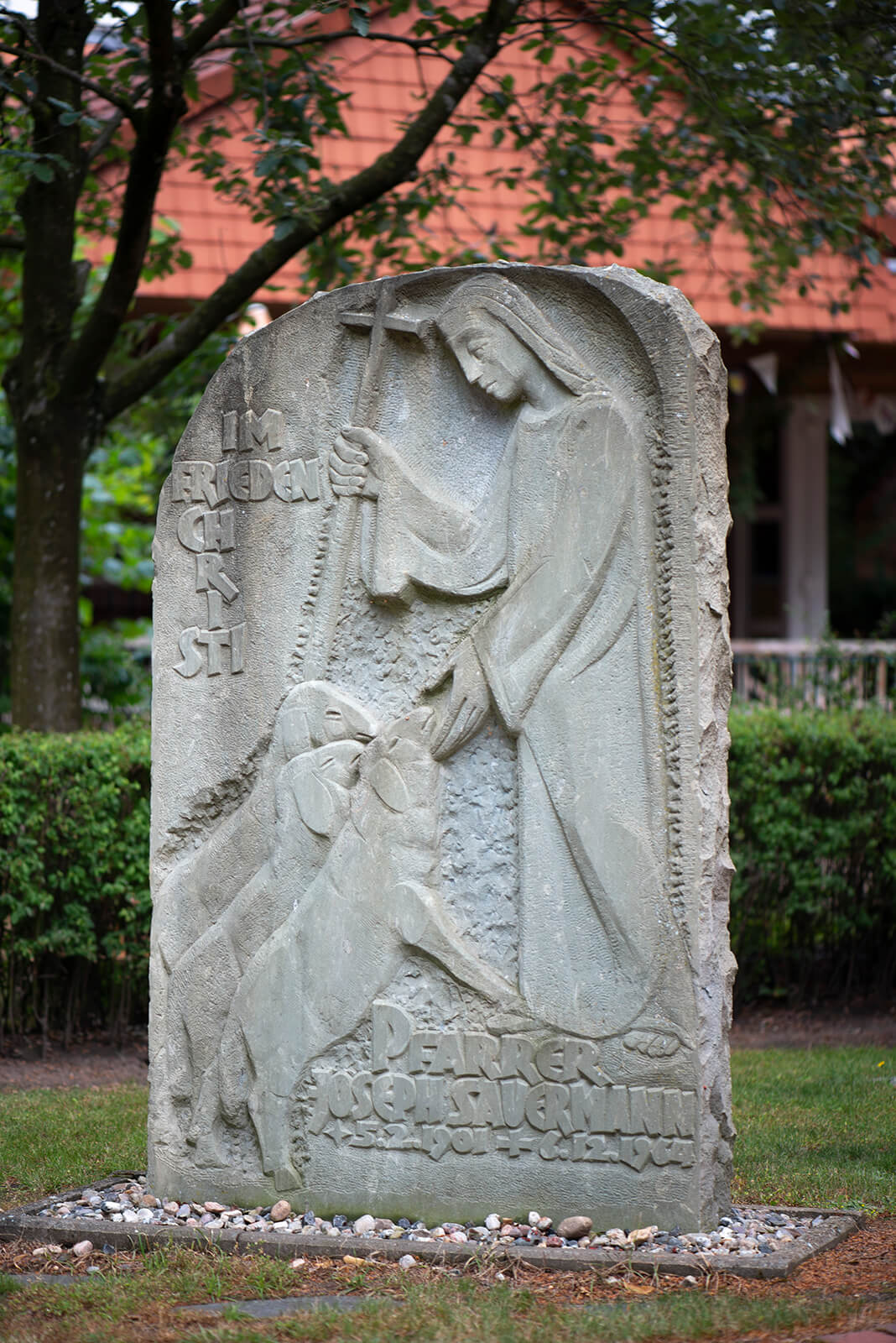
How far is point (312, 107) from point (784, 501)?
6766mm

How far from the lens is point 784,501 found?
14.4 metres

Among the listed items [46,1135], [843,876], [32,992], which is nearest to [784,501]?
[843,876]

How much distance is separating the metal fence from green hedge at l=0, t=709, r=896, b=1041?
106 cm

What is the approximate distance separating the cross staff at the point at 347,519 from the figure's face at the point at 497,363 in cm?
22

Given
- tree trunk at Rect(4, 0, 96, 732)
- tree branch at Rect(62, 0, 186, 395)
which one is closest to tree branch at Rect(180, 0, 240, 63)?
tree branch at Rect(62, 0, 186, 395)

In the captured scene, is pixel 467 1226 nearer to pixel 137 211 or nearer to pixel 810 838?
pixel 810 838

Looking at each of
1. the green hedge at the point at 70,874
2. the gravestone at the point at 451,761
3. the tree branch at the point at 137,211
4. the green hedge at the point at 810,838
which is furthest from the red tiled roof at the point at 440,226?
the gravestone at the point at 451,761

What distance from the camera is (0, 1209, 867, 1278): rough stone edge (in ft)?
12.3

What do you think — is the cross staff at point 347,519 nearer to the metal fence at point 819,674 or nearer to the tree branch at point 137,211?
the tree branch at point 137,211

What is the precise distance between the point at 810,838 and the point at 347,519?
4236 mm

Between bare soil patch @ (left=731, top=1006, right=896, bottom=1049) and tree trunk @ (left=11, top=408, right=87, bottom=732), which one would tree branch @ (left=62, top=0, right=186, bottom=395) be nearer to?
tree trunk @ (left=11, top=408, right=87, bottom=732)

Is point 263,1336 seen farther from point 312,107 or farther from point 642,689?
point 312,107

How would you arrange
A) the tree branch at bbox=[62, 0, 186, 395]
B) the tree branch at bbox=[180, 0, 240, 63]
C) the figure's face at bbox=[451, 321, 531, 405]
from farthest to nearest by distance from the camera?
the tree branch at bbox=[180, 0, 240, 63] → the tree branch at bbox=[62, 0, 186, 395] → the figure's face at bbox=[451, 321, 531, 405]

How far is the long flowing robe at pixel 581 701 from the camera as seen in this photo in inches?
160
